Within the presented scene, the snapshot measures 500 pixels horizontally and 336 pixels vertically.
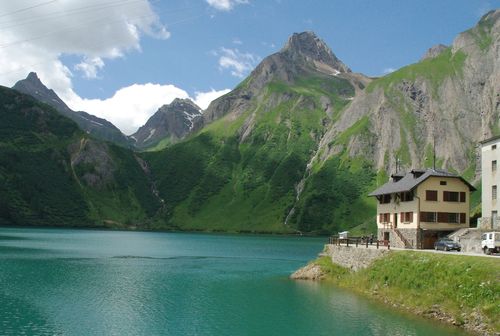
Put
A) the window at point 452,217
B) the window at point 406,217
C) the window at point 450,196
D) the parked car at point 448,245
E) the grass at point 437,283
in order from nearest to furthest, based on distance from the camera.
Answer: the grass at point 437,283 → the parked car at point 448,245 → the window at point 452,217 → the window at point 450,196 → the window at point 406,217

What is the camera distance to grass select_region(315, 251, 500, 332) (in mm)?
38938

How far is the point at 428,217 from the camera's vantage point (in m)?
70.8

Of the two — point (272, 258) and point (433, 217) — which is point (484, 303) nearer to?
point (433, 217)

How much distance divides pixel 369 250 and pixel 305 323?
826 inches

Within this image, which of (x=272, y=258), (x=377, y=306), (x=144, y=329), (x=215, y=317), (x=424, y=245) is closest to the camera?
(x=144, y=329)

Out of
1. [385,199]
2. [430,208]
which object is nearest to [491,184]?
[430,208]

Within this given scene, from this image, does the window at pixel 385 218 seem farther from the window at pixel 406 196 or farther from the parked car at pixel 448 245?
the parked car at pixel 448 245

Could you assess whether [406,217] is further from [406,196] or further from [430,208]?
[430,208]

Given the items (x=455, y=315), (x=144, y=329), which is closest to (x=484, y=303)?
(x=455, y=315)

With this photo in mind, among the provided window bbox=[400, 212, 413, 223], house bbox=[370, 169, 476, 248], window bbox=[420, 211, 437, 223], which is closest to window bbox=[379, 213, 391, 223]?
house bbox=[370, 169, 476, 248]

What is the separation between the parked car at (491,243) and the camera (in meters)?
55.0

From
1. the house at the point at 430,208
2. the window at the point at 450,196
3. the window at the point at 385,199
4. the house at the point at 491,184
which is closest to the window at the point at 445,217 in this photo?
the house at the point at 430,208

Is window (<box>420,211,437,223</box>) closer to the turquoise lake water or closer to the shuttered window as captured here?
the shuttered window

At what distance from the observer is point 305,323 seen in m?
44.6
